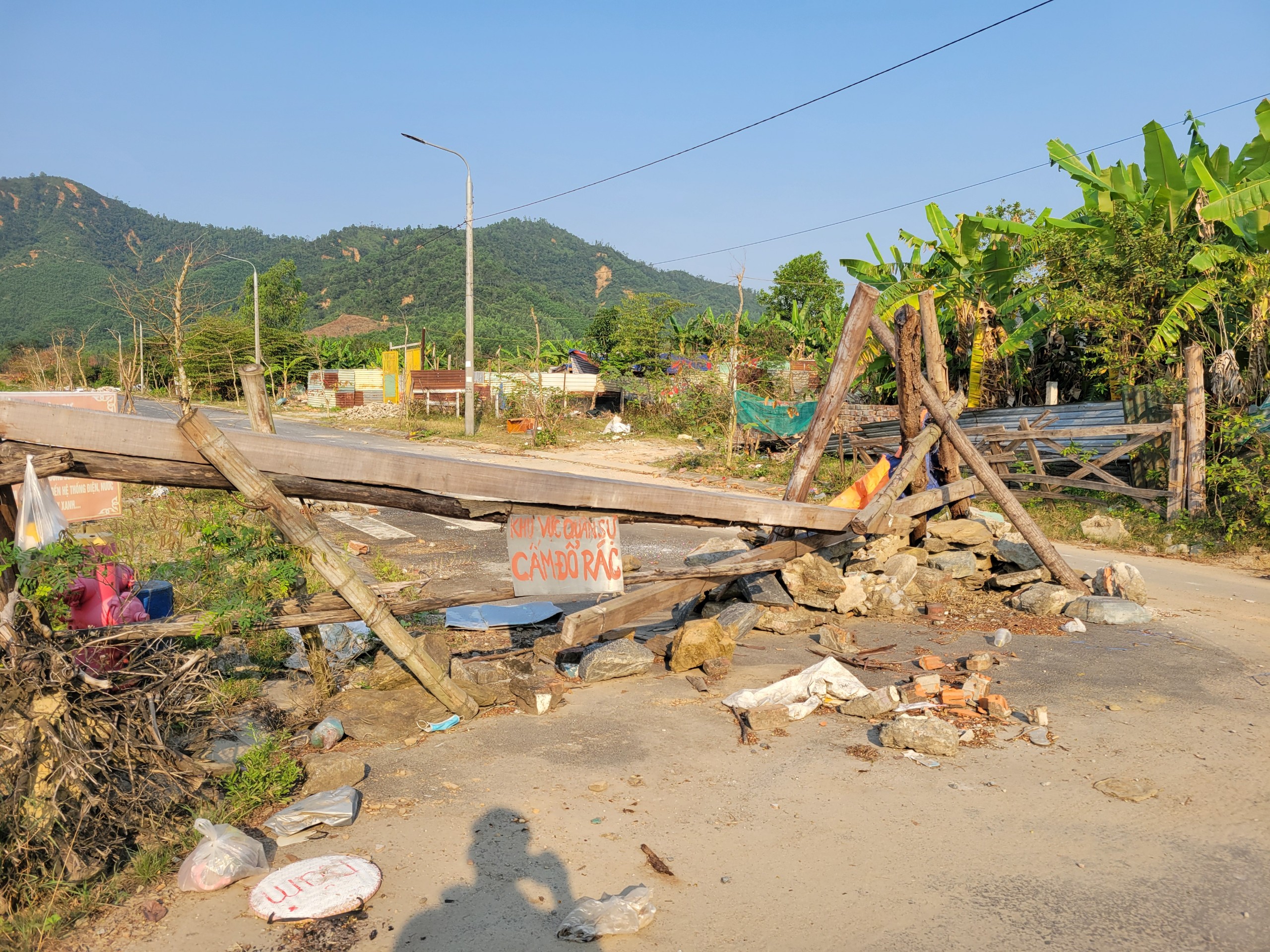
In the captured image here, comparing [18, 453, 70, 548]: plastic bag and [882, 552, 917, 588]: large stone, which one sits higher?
[18, 453, 70, 548]: plastic bag

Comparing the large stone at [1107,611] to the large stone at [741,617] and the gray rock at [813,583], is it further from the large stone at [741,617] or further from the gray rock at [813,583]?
the large stone at [741,617]

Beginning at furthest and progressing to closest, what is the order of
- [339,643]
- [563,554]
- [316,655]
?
1. [339,643]
2. [316,655]
3. [563,554]

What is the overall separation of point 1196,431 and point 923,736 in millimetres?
8532

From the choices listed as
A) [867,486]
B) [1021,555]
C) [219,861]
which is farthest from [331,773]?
[1021,555]

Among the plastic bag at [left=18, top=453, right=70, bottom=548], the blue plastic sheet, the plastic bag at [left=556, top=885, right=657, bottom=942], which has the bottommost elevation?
the plastic bag at [left=556, top=885, right=657, bottom=942]

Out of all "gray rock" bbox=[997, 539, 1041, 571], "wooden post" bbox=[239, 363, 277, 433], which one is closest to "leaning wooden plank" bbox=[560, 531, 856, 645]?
"gray rock" bbox=[997, 539, 1041, 571]

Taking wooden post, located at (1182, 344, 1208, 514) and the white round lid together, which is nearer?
the white round lid

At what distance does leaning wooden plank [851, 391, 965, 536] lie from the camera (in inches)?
243

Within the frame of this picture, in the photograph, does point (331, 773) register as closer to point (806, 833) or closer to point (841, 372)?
point (806, 833)

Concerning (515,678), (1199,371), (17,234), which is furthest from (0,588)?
(17,234)

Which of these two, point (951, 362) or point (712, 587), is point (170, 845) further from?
point (951, 362)

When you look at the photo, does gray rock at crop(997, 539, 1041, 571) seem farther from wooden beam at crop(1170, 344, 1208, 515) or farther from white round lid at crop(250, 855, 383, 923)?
white round lid at crop(250, 855, 383, 923)

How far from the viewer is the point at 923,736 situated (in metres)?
4.29

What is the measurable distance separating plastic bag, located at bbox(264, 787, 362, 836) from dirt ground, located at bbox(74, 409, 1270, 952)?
0.25 ft
